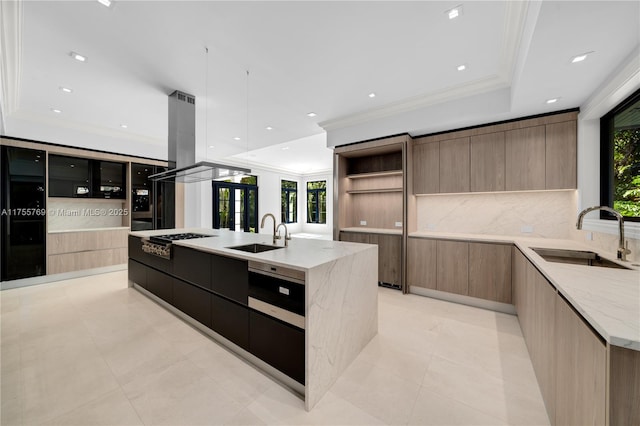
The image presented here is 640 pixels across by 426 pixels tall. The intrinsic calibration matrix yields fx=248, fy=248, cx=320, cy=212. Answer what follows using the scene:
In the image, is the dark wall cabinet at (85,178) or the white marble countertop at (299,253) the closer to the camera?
the white marble countertop at (299,253)

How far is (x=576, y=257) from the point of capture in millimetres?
2303

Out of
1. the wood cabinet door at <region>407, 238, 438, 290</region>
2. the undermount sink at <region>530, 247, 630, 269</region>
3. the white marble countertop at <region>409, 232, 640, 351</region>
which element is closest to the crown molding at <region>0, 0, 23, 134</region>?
the white marble countertop at <region>409, 232, 640, 351</region>

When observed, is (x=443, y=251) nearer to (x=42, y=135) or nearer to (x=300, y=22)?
(x=300, y=22)

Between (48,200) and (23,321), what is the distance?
103 inches

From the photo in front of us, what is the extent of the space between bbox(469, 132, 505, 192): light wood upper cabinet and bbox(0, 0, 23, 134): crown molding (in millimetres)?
4784

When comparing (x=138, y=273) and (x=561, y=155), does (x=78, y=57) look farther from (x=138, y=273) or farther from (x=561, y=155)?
(x=561, y=155)

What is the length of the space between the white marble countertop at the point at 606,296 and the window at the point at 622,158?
1.03m

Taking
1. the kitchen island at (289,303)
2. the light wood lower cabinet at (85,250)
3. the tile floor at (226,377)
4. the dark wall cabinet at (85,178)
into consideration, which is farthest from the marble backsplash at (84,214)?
the kitchen island at (289,303)

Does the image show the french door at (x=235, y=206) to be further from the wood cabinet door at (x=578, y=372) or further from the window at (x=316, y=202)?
the wood cabinet door at (x=578, y=372)

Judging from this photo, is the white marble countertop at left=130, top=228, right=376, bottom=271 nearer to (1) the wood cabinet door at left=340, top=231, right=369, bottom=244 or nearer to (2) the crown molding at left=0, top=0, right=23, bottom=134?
(1) the wood cabinet door at left=340, top=231, right=369, bottom=244

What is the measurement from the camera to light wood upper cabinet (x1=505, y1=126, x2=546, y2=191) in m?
3.09

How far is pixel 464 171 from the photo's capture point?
3.58m

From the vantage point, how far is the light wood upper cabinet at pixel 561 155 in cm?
290

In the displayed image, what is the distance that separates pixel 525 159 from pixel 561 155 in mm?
330
